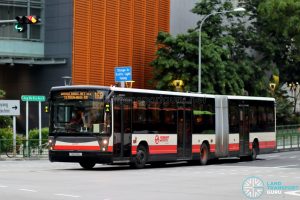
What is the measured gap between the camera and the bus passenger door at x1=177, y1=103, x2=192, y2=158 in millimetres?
31453

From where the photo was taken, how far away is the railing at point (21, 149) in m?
38.7

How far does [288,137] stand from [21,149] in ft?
78.4

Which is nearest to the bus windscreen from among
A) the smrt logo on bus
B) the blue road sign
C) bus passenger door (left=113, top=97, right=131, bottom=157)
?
bus passenger door (left=113, top=97, right=131, bottom=157)

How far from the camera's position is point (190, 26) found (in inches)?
2475

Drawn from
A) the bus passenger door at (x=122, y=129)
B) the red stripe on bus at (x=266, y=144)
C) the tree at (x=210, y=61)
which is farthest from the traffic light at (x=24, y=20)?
the tree at (x=210, y=61)

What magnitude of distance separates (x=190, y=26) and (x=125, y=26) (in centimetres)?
852

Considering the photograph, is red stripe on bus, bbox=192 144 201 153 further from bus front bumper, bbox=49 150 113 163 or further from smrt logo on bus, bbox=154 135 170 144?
bus front bumper, bbox=49 150 113 163

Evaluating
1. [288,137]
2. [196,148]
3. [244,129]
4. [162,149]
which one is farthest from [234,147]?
[288,137]

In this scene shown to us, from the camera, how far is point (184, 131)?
3186cm

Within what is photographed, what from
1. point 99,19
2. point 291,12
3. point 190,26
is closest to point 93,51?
point 99,19

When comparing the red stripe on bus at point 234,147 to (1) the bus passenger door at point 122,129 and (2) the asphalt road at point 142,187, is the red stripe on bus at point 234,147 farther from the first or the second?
(2) the asphalt road at point 142,187

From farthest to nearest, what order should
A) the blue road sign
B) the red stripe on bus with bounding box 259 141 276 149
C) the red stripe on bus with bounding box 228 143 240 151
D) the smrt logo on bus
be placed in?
1. the blue road sign
2. the red stripe on bus with bounding box 259 141 276 149
3. the red stripe on bus with bounding box 228 143 240 151
4. the smrt logo on bus

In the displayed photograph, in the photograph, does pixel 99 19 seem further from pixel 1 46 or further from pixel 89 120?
pixel 89 120

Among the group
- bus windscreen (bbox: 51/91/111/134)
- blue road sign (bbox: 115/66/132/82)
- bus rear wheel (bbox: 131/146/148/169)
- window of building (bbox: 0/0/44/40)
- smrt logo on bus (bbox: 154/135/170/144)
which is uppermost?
window of building (bbox: 0/0/44/40)
